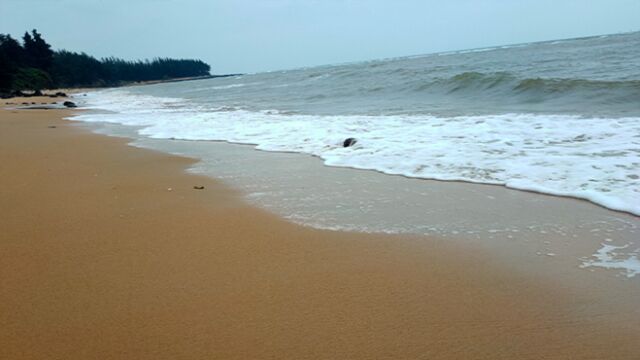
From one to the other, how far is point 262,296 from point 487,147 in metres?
4.34

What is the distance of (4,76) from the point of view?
4662 cm

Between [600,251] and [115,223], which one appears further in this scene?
[115,223]

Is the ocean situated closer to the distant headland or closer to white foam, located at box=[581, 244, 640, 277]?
white foam, located at box=[581, 244, 640, 277]


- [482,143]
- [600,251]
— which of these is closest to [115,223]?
[600,251]

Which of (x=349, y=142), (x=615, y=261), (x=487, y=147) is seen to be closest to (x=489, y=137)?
(x=487, y=147)

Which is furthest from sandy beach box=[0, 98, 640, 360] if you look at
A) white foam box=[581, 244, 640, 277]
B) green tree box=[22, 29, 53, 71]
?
green tree box=[22, 29, 53, 71]

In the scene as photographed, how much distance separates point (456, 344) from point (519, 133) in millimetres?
5538

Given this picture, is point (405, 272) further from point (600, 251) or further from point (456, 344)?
point (600, 251)

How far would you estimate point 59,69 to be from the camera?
78500 millimetres

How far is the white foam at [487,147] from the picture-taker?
13.8ft

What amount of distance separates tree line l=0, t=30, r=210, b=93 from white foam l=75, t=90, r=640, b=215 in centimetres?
4721

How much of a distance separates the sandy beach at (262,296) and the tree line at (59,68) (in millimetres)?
50613

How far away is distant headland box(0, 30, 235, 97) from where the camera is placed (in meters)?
50.3

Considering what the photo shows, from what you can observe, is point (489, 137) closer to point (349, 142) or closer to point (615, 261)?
point (349, 142)
